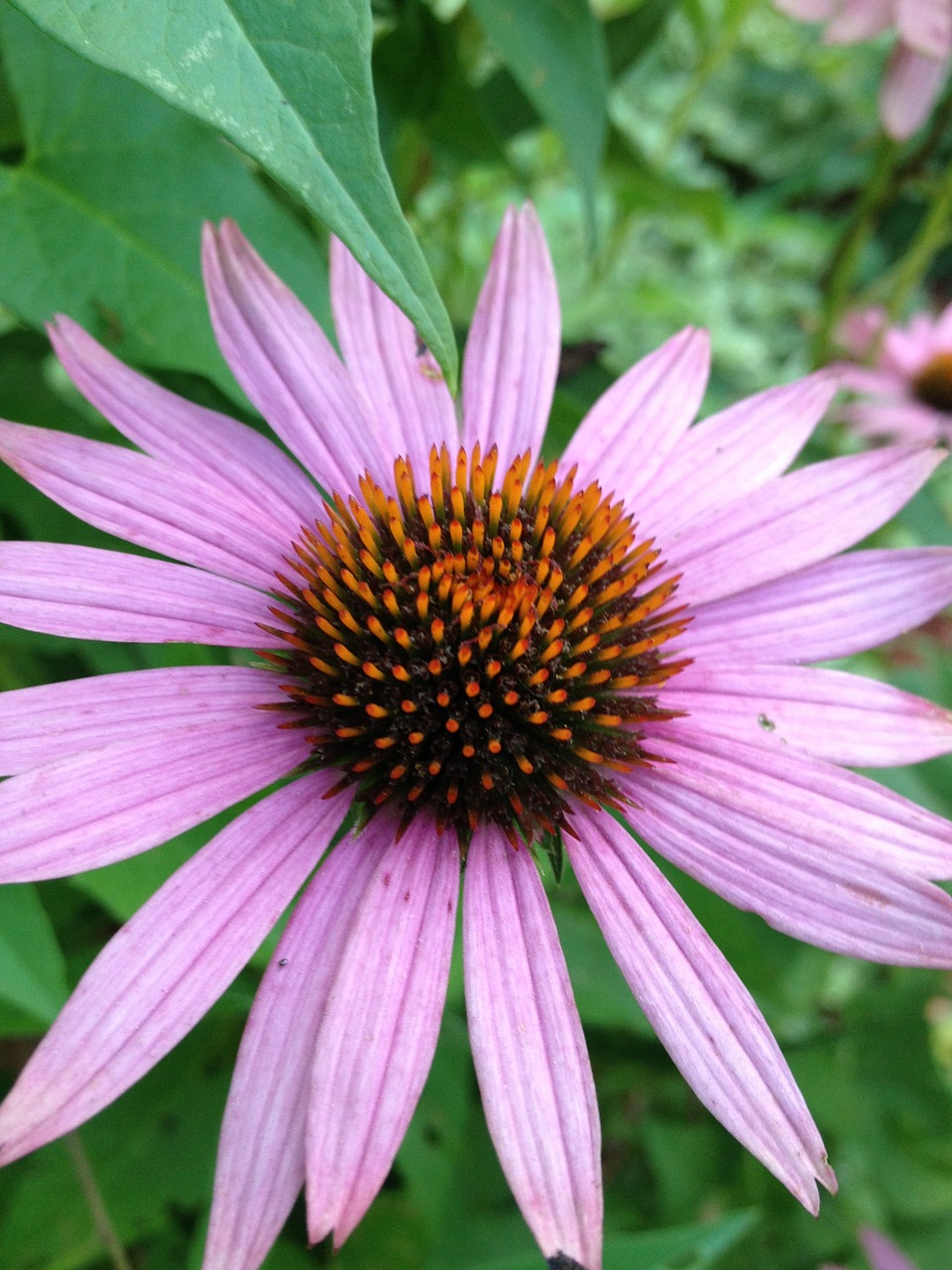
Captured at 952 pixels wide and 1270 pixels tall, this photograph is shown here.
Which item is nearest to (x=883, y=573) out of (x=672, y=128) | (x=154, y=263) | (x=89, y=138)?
(x=154, y=263)

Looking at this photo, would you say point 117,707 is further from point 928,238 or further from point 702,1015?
point 928,238

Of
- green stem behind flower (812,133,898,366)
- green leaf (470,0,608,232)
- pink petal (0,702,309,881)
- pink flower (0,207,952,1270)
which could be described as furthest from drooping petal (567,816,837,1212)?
green stem behind flower (812,133,898,366)

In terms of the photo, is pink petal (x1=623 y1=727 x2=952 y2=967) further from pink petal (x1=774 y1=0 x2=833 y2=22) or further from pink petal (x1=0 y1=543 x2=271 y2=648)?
pink petal (x1=774 y1=0 x2=833 y2=22)

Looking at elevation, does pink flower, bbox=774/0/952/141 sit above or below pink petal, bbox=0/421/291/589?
above

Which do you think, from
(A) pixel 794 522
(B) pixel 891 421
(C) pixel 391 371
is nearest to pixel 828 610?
(A) pixel 794 522

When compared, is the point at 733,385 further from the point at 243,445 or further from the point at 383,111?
the point at 243,445

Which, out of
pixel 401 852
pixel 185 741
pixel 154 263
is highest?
pixel 154 263
